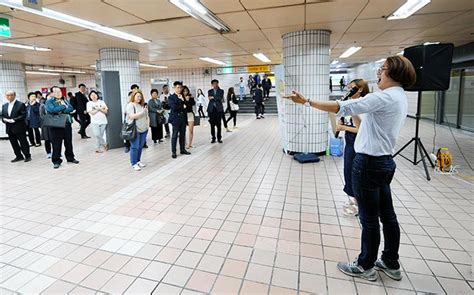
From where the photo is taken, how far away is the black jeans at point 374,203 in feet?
6.51

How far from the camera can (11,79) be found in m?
→ 9.90

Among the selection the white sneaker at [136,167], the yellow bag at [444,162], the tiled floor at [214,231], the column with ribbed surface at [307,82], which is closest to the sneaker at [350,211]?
the tiled floor at [214,231]

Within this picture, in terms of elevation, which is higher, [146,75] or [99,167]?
[146,75]

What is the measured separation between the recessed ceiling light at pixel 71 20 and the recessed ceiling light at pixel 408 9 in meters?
5.18

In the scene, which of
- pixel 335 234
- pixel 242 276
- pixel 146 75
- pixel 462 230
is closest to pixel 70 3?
pixel 242 276

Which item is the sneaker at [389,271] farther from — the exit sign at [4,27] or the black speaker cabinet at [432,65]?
the exit sign at [4,27]

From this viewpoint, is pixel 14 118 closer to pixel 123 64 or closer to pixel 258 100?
pixel 123 64

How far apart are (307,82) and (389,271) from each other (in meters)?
4.54

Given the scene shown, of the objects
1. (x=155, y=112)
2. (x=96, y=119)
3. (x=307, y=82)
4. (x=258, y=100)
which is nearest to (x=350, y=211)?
(x=307, y=82)

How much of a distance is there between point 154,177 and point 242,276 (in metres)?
3.10

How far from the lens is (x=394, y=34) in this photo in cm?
680

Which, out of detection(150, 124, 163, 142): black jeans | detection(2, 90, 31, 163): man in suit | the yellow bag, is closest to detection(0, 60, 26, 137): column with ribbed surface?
detection(2, 90, 31, 163): man in suit

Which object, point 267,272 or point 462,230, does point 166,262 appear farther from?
point 462,230

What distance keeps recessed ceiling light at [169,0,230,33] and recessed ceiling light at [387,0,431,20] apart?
3.00 m
